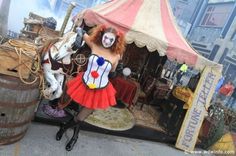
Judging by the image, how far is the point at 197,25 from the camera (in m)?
27.1

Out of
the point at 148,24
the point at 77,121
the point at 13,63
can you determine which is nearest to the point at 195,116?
the point at 148,24

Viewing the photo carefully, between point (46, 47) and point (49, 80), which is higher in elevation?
point (46, 47)

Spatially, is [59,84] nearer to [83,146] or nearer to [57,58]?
[57,58]

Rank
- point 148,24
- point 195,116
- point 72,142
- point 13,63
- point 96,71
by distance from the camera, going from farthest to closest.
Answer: point 148,24 < point 195,116 < point 72,142 < point 96,71 < point 13,63

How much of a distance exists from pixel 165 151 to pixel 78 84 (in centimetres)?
305

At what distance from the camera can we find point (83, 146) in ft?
16.0

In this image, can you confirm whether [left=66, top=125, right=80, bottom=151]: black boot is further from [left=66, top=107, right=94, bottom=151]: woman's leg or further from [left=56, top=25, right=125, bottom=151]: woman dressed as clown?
[left=56, top=25, right=125, bottom=151]: woman dressed as clown

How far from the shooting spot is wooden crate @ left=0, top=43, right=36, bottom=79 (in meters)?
3.71

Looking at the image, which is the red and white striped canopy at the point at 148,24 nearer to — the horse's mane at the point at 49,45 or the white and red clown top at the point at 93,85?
the horse's mane at the point at 49,45

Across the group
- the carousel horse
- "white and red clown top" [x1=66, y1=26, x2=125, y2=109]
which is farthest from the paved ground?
"white and red clown top" [x1=66, y1=26, x2=125, y2=109]

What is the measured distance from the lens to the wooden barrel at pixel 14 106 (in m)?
3.67

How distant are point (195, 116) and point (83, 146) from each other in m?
3.12

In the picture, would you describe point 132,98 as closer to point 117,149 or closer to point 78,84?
point 117,149

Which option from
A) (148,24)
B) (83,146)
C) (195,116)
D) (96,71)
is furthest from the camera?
(148,24)
